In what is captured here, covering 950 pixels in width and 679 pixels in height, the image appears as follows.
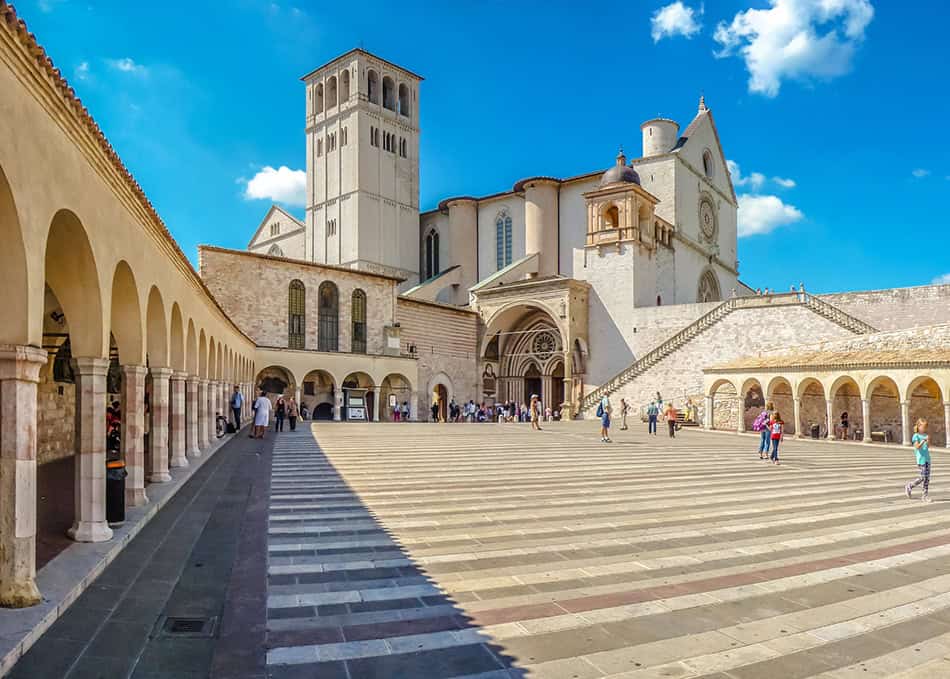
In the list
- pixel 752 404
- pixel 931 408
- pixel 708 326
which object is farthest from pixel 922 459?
pixel 708 326

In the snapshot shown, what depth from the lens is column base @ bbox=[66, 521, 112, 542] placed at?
286 inches

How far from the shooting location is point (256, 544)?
759 centimetres

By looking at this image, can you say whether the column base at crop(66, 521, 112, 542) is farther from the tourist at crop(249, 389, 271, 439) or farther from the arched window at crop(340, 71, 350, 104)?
the arched window at crop(340, 71, 350, 104)

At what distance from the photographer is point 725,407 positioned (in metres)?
31.6

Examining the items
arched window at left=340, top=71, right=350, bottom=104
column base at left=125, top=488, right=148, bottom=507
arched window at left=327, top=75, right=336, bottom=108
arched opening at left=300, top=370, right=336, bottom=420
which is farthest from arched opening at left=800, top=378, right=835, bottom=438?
arched window at left=327, top=75, right=336, bottom=108

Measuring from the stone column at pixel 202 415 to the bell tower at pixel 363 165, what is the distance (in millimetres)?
34099

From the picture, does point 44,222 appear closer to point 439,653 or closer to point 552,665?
point 439,653

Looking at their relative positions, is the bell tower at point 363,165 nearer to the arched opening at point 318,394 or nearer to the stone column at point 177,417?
the arched opening at point 318,394

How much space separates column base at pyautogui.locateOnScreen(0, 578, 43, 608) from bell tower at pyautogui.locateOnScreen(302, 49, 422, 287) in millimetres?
46264

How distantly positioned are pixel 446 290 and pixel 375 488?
129 ft

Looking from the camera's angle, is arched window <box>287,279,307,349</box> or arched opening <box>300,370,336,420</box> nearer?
arched window <box>287,279,307,349</box>

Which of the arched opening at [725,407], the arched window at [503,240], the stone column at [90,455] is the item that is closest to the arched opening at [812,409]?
the arched opening at [725,407]

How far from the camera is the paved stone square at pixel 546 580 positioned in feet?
15.2

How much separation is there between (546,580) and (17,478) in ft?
14.2
